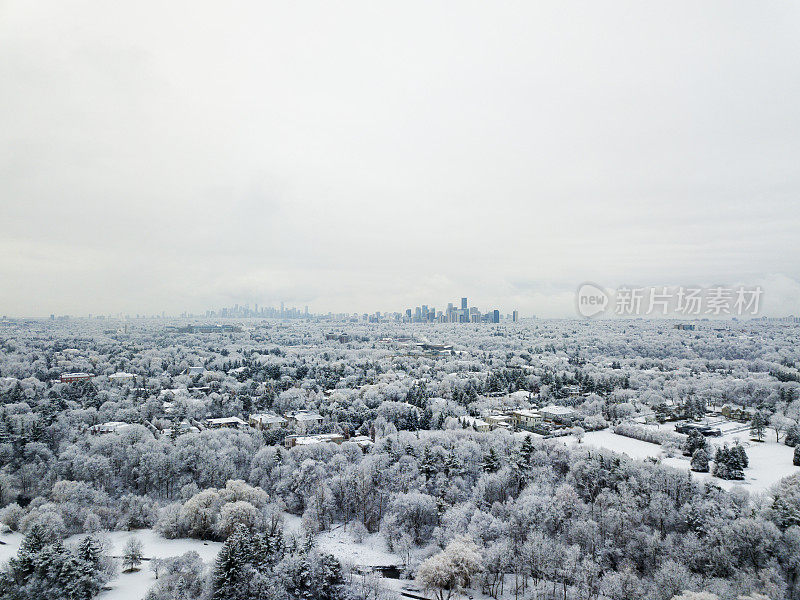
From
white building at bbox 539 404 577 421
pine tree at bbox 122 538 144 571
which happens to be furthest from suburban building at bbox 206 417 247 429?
white building at bbox 539 404 577 421

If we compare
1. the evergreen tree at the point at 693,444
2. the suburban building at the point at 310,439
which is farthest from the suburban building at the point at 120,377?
the evergreen tree at the point at 693,444

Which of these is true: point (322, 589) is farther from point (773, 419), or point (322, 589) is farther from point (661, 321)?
point (661, 321)

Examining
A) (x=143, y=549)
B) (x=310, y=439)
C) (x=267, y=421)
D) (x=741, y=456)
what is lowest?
(x=143, y=549)

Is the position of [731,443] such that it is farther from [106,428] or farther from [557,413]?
[106,428]

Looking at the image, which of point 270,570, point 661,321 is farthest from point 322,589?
point 661,321

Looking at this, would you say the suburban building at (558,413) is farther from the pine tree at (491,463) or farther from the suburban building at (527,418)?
the pine tree at (491,463)

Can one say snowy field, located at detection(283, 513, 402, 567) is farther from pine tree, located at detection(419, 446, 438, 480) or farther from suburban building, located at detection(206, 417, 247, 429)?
suburban building, located at detection(206, 417, 247, 429)

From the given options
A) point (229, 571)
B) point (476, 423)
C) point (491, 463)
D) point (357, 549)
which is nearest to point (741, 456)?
point (491, 463)
